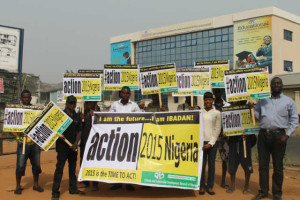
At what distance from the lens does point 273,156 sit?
5.75 meters

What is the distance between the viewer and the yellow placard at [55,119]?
5.70m

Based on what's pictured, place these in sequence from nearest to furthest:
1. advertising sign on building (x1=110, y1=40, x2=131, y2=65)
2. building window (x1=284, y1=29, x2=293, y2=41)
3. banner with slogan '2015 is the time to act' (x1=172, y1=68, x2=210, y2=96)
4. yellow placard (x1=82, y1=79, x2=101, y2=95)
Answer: banner with slogan '2015 is the time to act' (x1=172, y1=68, x2=210, y2=96), yellow placard (x1=82, y1=79, x2=101, y2=95), building window (x1=284, y1=29, x2=293, y2=41), advertising sign on building (x1=110, y1=40, x2=131, y2=65)

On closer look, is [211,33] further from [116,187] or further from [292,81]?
[116,187]

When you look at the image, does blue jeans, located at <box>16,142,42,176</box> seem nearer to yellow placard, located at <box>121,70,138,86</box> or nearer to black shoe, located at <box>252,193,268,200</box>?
yellow placard, located at <box>121,70,138,86</box>

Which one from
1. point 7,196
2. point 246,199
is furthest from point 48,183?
point 246,199

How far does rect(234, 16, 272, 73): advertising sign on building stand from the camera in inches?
1513

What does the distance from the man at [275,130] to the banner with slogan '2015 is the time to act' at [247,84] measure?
25 centimetres

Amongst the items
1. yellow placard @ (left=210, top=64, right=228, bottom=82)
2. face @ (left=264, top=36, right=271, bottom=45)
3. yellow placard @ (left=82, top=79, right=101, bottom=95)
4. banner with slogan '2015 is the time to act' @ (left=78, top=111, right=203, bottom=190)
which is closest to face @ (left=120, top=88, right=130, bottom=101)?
banner with slogan '2015 is the time to act' @ (left=78, top=111, right=203, bottom=190)

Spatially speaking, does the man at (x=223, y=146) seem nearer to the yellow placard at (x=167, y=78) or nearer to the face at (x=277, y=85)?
the yellow placard at (x=167, y=78)

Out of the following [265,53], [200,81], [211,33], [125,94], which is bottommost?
[125,94]

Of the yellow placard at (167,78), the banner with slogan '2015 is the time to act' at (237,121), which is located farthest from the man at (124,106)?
the banner with slogan '2015 is the time to act' at (237,121)

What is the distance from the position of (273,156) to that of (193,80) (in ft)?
9.03

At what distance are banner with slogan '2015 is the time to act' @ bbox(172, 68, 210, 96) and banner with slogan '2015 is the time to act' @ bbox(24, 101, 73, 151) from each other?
309 cm

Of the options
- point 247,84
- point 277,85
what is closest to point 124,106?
point 247,84
